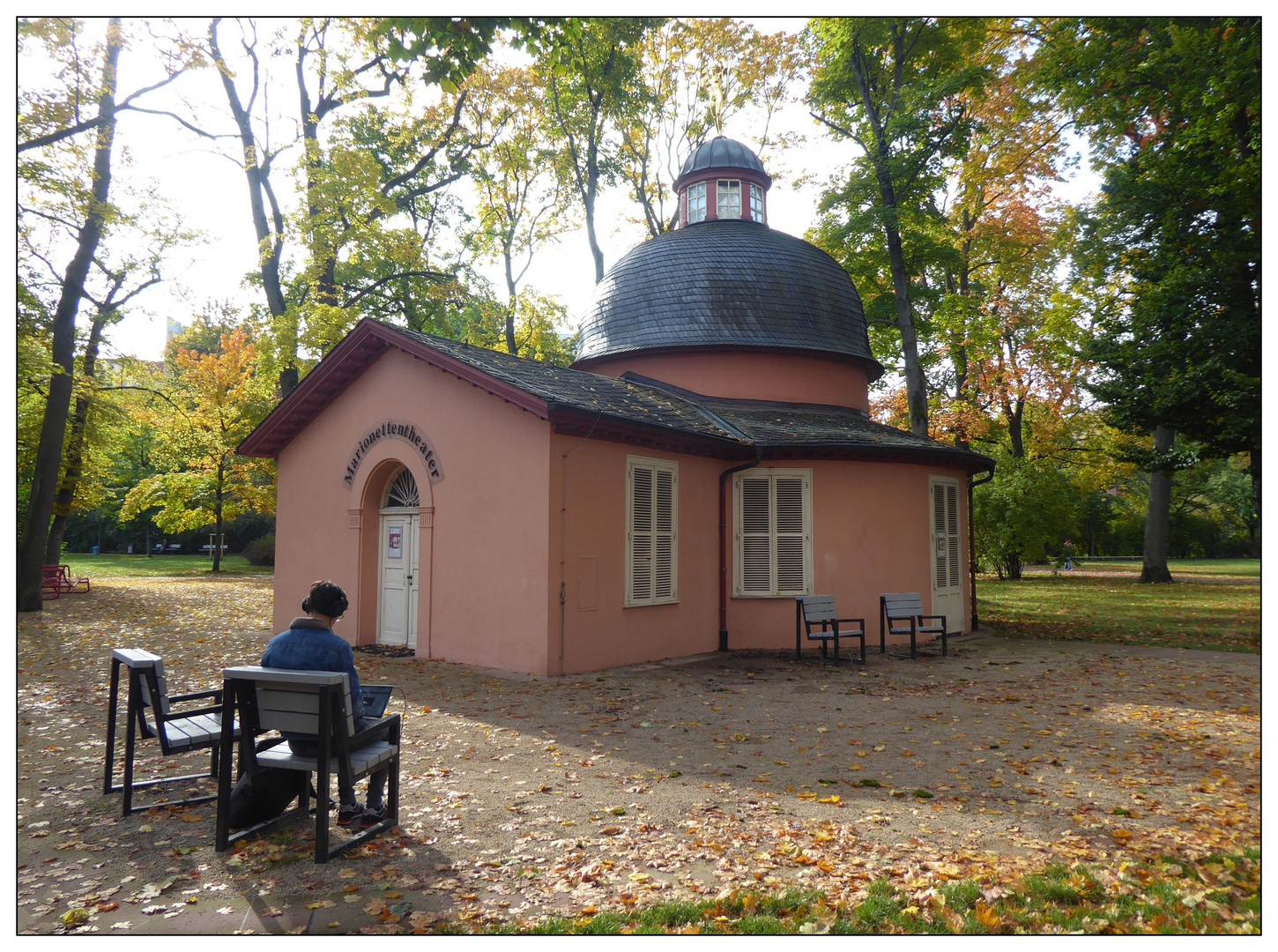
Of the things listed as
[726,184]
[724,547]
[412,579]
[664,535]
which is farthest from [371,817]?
[726,184]

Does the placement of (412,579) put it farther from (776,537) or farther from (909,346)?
(909,346)

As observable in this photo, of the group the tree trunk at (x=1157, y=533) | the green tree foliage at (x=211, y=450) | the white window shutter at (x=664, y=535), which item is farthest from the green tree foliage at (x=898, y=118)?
the green tree foliage at (x=211, y=450)

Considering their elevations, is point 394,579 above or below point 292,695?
above

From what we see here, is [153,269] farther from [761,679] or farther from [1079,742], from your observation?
[1079,742]

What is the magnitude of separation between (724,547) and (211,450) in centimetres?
2498

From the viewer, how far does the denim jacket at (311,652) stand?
455 cm

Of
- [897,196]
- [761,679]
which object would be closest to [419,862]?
[761,679]

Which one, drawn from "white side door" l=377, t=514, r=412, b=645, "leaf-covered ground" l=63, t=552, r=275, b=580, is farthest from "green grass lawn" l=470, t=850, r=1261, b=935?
"leaf-covered ground" l=63, t=552, r=275, b=580

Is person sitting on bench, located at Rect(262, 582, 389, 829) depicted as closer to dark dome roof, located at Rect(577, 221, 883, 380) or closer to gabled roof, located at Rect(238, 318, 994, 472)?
gabled roof, located at Rect(238, 318, 994, 472)

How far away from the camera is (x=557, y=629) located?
382 inches

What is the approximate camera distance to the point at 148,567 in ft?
117

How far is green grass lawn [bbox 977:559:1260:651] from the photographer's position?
13.9m

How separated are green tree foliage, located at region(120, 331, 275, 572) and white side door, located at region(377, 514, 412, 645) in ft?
64.2

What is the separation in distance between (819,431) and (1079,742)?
6988 mm
